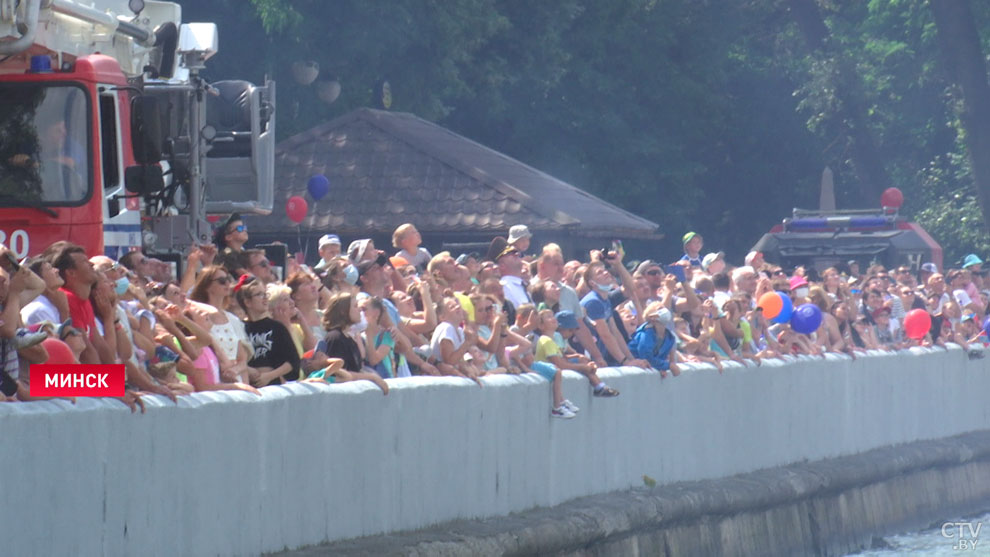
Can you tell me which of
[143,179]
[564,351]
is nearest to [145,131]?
[143,179]

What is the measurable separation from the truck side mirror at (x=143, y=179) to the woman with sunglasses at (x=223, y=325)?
6.97 ft

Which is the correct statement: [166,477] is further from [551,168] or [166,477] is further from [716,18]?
[716,18]

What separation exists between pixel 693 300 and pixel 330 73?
15469 millimetres

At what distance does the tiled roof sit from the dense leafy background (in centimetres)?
284

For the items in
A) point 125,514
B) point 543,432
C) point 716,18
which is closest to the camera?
point 125,514

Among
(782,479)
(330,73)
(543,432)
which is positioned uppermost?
(330,73)

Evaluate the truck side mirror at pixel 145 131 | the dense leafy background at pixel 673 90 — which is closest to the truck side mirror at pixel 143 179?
the truck side mirror at pixel 145 131

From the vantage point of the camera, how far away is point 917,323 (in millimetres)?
22359

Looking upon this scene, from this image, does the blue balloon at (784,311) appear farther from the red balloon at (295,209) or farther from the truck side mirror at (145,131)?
the truck side mirror at (145,131)

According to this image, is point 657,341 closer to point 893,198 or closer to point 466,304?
point 466,304

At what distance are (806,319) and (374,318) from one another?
813 cm

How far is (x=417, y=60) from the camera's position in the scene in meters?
31.8

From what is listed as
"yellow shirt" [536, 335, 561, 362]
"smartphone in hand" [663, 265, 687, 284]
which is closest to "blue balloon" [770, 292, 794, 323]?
"smartphone in hand" [663, 265, 687, 284]

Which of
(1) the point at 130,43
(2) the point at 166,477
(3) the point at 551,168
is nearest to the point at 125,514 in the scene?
(2) the point at 166,477
